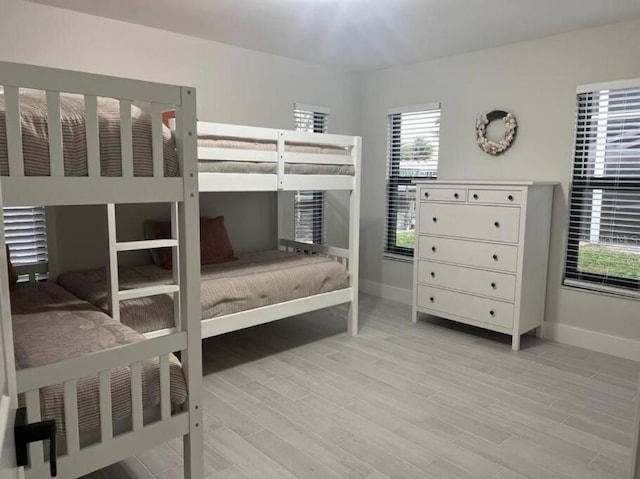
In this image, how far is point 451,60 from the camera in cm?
416

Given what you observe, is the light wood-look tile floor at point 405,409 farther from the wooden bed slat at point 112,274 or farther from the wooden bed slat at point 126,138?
the wooden bed slat at point 126,138

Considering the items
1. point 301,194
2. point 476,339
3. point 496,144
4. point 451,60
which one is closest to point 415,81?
point 451,60

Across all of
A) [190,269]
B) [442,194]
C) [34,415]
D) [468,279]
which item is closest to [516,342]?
[468,279]

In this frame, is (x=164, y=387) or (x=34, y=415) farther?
(x=164, y=387)

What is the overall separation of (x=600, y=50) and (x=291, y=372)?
10.00 feet

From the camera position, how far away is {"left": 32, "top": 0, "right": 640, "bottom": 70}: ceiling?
114 inches

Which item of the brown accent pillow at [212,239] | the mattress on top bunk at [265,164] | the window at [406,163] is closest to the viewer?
the mattress on top bunk at [265,164]

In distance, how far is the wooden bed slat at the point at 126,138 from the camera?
156 centimetres

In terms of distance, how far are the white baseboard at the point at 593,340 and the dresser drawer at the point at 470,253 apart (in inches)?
27.8

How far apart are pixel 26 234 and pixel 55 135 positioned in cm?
201

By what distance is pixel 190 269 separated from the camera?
172 centimetres

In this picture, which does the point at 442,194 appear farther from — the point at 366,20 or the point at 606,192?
the point at 366,20

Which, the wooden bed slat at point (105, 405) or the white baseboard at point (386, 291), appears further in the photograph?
the white baseboard at point (386, 291)

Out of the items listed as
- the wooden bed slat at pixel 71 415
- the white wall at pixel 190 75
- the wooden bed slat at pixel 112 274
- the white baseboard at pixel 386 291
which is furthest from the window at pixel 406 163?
the wooden bed slat at pixel 71 415
